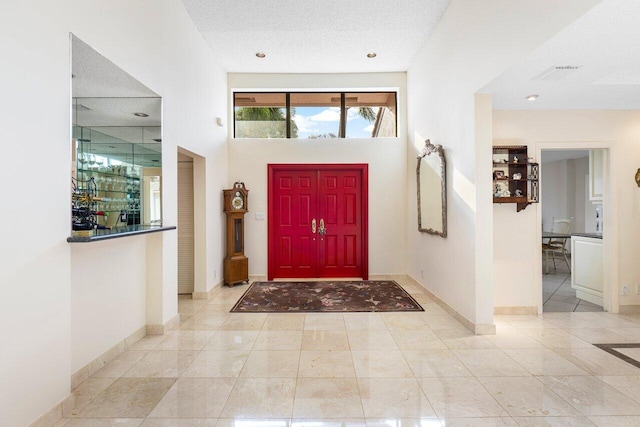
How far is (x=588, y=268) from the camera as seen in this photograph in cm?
451

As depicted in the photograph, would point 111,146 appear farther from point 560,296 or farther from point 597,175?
point 560,296

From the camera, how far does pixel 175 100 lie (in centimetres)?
377

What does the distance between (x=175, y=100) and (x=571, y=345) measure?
475 centimetres

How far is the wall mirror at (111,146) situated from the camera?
7.43 feet

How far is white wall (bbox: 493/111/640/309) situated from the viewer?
158 inches

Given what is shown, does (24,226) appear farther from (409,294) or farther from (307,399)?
(409,294)

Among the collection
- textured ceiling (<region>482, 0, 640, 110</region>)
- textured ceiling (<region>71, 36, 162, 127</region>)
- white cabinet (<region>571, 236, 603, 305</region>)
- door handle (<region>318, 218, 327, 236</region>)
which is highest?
textured ceiling (<region>482, 0, 640, 110</region>)

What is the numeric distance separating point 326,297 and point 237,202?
219 centimetres

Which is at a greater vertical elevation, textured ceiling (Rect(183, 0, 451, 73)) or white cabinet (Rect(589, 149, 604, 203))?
textured ceiling (Rect(183, 0, 451, 73))

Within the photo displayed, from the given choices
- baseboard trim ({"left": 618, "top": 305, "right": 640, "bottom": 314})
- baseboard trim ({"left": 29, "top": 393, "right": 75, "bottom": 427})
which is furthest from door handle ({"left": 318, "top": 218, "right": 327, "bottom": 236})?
baseboard trim ({"left": 29, "top": 393, "right": 75, "bottom": 427})

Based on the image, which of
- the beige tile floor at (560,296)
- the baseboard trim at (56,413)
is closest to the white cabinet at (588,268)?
the beige tile floor at (560,296)

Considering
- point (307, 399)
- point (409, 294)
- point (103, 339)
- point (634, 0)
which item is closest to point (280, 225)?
point (409, 294)

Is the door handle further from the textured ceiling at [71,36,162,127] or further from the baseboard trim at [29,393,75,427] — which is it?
the baseboard trim at [29,393,75,427]

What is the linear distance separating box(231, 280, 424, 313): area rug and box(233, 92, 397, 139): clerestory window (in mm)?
2664
